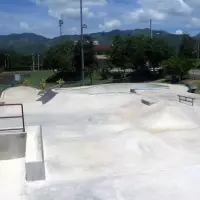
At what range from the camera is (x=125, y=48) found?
40.1 meters

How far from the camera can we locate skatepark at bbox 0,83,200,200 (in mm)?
6457

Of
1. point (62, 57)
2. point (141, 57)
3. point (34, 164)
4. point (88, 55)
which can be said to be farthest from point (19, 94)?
point (62, 57)

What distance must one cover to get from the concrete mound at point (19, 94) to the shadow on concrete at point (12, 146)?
1392 centimetres

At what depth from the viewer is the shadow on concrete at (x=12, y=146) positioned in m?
9.13

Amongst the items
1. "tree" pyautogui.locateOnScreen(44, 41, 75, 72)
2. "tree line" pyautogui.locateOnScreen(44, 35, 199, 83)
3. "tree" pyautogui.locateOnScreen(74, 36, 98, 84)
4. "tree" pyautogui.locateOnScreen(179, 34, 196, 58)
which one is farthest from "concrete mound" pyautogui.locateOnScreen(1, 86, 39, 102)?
"tree" pyautogui.locateOnScreen(179, 34, 196, 58)

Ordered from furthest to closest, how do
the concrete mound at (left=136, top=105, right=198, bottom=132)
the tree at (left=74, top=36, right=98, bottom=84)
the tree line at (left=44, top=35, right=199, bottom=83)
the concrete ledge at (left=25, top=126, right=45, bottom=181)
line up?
the tree at (left=74, top=36, right=98, bottom=84) < the tree line at (left=44, top=35, right=199, bottom=83) < the concrete mound at (left=136, top=105, right=198, bottom=132) < the concrete ledge at (left=25, top=126, right=45, bottom=181)

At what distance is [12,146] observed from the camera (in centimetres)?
922

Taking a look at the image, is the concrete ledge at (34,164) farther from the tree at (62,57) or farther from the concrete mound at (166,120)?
the tree at (62,57)

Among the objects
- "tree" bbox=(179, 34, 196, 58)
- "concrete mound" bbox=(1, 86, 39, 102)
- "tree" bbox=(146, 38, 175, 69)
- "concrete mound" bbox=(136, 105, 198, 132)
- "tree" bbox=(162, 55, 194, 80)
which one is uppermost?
"tree" bbox=(179, 34, 196, 58)

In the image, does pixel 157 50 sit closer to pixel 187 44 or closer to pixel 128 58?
pixel 128 58

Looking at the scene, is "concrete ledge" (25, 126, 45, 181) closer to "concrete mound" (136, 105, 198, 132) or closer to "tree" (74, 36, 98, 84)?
"concrete mound" (136, 105, 198, 132)

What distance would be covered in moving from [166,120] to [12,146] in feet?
18.7

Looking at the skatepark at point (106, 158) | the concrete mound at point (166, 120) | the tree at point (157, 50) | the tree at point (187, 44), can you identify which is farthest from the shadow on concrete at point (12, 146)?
the tree at point (187, 44)

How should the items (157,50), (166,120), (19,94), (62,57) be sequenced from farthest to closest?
(62,57)
(157,50)
(19,94)
(166,120)
